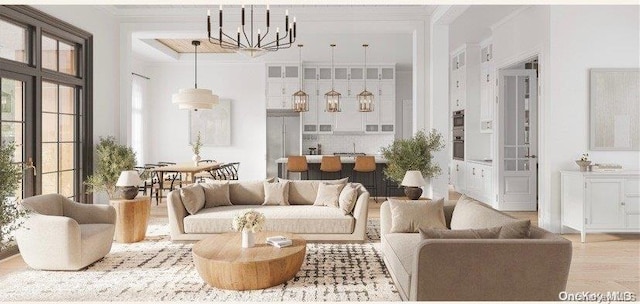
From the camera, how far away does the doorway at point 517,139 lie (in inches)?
331

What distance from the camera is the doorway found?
840 centimetres

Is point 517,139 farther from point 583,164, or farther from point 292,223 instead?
point 292,223

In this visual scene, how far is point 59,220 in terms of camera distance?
445cm

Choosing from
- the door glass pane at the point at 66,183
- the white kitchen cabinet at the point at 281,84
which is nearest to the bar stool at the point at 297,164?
the white kitchen cabinet at the point at 281,84

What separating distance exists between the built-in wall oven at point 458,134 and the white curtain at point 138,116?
7.77 metres

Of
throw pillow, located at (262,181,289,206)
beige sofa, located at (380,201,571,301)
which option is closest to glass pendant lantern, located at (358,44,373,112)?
throw pillow, located at (262,181,289,206)

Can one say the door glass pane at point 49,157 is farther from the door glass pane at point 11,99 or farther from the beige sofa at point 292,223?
the beige sofa at point 292,223

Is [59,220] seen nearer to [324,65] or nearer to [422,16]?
[422,16]

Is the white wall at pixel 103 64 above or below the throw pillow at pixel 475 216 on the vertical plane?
above

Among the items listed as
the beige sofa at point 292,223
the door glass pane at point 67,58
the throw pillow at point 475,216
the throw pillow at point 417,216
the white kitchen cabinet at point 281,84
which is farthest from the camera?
the white kitchen cabinet at point 281,84

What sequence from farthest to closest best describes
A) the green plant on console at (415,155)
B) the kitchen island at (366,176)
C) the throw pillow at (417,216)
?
1. the kitchen island at (366,176)
2. the green plant on console at (415,155)
3. the throw pillow at (417,216)

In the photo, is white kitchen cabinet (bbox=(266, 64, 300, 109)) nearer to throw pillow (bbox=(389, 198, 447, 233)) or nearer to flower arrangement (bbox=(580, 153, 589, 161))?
flower arrangement (bbox=(580, 153, 589, 161))

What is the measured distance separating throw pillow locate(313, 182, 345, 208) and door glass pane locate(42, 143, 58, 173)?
11.8 feet

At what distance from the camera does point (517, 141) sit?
8.44 metres
